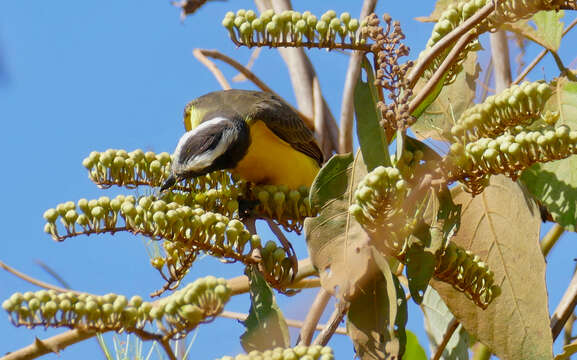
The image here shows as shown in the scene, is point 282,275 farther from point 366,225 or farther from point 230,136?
point 230,136

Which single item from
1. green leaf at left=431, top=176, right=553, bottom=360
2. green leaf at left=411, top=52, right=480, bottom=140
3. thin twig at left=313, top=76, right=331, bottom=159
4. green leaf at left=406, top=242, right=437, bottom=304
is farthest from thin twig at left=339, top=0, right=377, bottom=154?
green leaf at left=406, top=242, right=437, bottom=304

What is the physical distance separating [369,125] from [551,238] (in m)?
1.07

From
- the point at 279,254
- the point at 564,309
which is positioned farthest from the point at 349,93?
the point at 279,254

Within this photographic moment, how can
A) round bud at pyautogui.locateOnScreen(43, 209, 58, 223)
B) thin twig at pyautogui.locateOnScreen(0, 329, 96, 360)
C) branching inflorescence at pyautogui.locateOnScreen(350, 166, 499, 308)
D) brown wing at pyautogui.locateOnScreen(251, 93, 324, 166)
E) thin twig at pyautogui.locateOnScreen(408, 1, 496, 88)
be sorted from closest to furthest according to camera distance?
branching inflorescence at pyautogui.locateOnScreen(350, 166, 499, 308) < thin twig at pyautogui.locateOnScreen(0, 329, 96, 360) < thin twig at pyautogui.locateOnScreen(408, 1, 496, 88) < round bud at pyautogui.locateOnScreen(43, 209, 58, 223) < brown wing at pyautogui.locateOnScreen(251, 93, 324, 166)

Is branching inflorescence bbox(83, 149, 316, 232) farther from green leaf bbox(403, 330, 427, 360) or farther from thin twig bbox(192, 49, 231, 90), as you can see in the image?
thin twig bbox(192, 49, 231, 90)

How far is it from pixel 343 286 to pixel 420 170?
0.25m

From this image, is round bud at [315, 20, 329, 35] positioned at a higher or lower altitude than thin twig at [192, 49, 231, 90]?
lower

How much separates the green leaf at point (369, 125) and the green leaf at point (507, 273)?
0.46 metres

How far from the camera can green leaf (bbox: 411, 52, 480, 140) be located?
227 centimetres

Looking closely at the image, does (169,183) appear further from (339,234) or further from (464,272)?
(464,272)

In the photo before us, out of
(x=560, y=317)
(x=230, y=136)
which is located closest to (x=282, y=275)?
(x=560, y=317)

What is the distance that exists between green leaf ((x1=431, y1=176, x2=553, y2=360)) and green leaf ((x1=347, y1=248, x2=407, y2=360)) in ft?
1.13

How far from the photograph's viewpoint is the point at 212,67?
3461 mm

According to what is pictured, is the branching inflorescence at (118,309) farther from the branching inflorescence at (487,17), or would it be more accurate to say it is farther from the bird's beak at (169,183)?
the bird's beak at (169,183)
